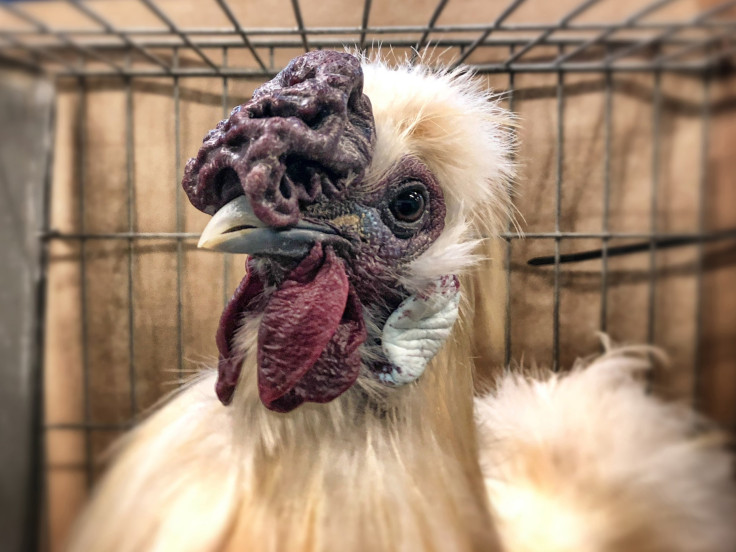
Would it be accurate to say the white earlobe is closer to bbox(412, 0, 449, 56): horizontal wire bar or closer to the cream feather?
the cream feather

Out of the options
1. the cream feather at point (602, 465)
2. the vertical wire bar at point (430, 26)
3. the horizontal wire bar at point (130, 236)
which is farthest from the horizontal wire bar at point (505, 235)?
the vertical wire bar at point (430, 26)

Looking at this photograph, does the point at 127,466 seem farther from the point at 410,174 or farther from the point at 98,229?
the point at 410,174

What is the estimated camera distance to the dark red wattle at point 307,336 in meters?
0.42

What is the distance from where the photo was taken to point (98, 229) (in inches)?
18.6

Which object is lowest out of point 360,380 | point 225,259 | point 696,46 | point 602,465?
point 602,465

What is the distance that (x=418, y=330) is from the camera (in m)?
0.50

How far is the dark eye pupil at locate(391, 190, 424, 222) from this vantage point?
491 mm

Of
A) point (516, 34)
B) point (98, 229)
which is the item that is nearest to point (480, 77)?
point (516, 34)

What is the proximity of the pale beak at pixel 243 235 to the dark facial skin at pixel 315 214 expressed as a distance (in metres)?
0.01

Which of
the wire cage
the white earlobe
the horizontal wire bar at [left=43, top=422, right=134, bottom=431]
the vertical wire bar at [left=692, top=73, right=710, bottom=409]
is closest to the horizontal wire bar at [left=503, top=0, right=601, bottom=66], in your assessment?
the wire cage

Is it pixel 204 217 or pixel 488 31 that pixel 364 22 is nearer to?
pixel 488 31

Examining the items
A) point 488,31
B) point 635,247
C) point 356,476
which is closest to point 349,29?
point 488,31

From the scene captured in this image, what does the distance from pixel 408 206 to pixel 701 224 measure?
0.26 meters

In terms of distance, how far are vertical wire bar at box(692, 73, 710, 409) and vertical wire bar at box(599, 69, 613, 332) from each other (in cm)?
7
